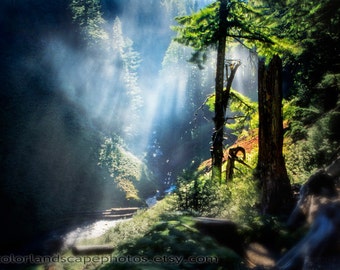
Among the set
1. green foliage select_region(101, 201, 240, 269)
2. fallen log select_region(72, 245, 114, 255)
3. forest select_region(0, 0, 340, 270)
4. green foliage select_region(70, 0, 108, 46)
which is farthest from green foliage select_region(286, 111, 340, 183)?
green foliage select_region(70, 0, 108, 46)

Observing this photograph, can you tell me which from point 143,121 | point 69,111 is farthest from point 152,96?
point 69,111

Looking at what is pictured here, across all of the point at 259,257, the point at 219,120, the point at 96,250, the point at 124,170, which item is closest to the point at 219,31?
the point at 219,120

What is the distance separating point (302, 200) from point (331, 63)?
790cm

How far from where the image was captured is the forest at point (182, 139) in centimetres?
552

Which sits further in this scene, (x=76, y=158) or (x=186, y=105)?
(x=186, y=105)

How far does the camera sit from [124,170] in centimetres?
3350

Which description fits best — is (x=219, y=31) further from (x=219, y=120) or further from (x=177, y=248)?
(x=177, y=248)

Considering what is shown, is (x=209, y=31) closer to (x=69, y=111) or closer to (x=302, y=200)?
(x=302, y=200)

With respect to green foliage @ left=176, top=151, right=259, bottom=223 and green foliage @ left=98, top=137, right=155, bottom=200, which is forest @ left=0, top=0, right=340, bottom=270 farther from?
green foliage @ left=98, top=137, right=155, bottom=200

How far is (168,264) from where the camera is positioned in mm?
3844

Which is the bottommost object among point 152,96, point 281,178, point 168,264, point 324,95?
point 168,264

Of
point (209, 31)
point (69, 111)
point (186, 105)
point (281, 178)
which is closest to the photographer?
point (281, 178)

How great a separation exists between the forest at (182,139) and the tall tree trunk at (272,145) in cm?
3

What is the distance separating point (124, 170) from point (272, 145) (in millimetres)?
27455
